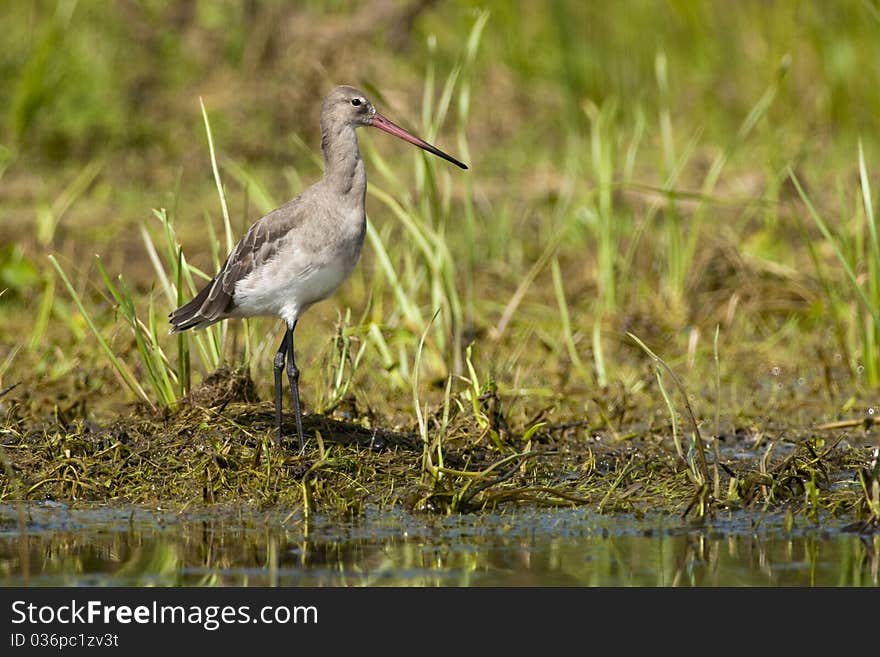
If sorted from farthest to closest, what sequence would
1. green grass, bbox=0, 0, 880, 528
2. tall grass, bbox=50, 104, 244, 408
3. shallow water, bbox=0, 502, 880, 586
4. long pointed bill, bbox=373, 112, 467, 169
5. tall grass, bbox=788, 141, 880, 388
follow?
1. green grass, bbox=0, 0, 880, 528
2. tall grass, bbox=788, 141, 880, 388
3. long pointed bill, bbox=373, 112, 467, 169
4. tall grass, bbox=50, 104, 244, 408
5. shallow water, bbox=0, 502, 880, 586

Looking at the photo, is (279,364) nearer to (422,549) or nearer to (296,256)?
(296,256)

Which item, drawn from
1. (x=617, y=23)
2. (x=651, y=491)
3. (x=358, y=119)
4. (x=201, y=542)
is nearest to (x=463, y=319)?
(x=358, y=119)

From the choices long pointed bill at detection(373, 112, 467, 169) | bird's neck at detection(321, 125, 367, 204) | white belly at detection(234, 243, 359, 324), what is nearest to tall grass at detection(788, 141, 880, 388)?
long pointed bill at detection(373, 112, 467, 169)

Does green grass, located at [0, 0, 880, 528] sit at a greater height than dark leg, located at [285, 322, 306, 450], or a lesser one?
greater

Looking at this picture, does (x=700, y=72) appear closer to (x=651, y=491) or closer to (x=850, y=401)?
(x=850, y=401)

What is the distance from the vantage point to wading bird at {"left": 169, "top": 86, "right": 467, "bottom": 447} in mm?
6141

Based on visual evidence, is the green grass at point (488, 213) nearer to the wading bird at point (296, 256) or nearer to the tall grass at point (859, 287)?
the tall grass at point (859, 287)

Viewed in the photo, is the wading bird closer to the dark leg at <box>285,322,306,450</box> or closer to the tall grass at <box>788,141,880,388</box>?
the dark leg at <box>285,322,306,450</box>

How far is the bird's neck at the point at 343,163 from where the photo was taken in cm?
631

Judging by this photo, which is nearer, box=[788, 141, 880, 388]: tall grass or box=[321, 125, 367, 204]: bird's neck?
box=[321, 125, 367, 204]: bird's neck

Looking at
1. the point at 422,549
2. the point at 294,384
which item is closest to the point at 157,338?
the point at 294,384

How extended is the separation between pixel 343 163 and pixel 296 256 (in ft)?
1.63

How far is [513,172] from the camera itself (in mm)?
11258

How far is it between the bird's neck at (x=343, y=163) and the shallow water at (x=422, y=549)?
144 centimetres
